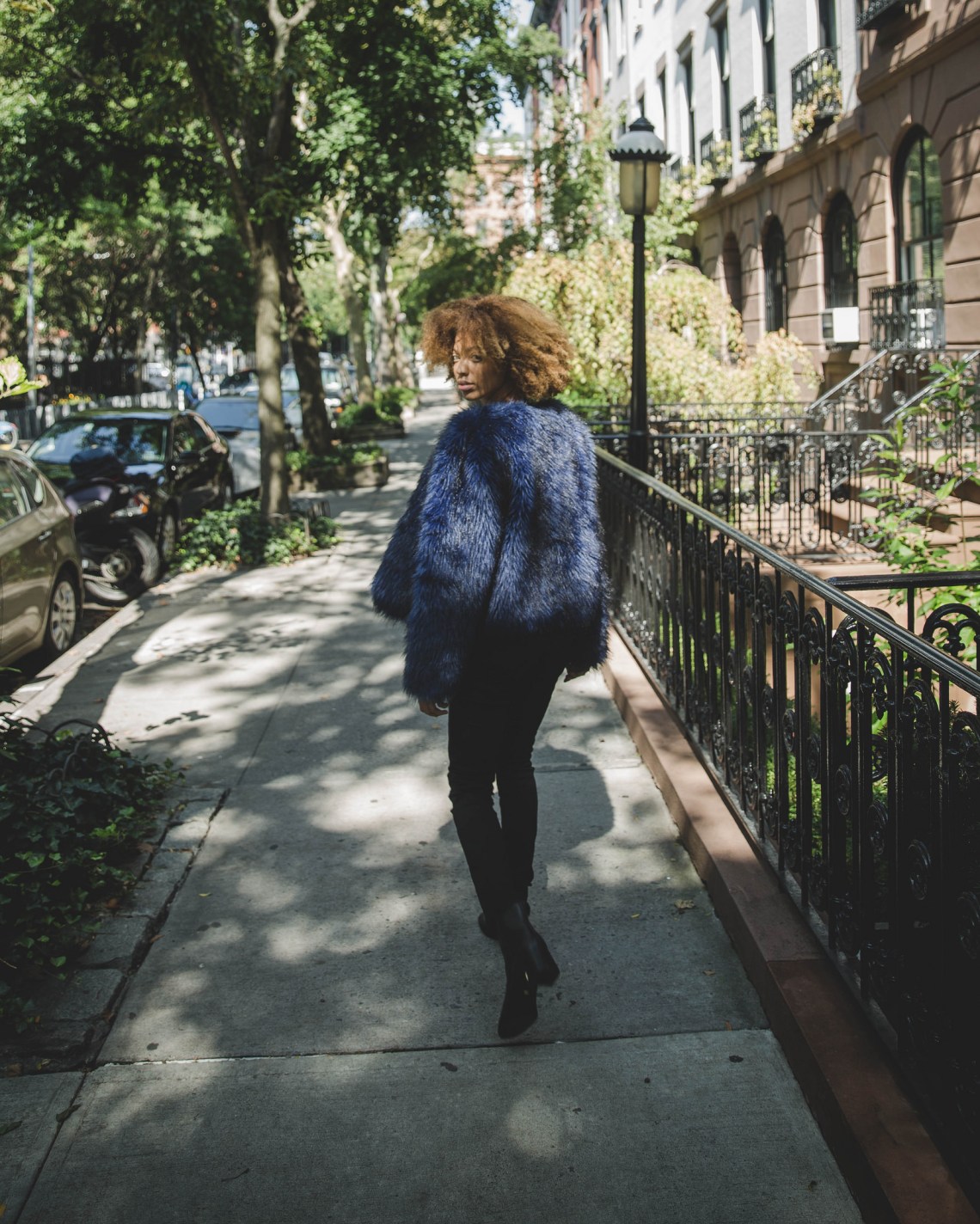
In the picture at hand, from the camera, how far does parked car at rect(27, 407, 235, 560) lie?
1250 cm

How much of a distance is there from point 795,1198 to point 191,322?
49037 millimetres

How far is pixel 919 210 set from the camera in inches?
615

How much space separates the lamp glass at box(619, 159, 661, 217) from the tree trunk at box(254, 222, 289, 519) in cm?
416

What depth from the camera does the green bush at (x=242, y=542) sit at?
1223cm

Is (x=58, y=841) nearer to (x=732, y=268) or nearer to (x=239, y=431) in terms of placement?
(x=239, y=431)

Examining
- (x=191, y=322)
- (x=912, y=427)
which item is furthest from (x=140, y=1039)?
(x=191, y=322)

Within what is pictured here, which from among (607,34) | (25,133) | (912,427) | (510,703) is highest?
(607,34)

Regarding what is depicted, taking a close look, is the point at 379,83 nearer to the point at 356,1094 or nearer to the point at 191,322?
the point at 356,1094

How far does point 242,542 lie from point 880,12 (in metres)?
9.73

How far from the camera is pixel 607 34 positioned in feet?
121

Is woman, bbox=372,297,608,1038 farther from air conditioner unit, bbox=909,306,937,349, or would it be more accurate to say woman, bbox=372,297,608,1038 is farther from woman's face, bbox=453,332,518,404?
air conditioner unit, bbox=909,306,937,349

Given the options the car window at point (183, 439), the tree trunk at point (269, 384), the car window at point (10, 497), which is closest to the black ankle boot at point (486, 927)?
the car window at point (10, 497)

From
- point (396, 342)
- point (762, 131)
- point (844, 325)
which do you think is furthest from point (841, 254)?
point (396, 342)

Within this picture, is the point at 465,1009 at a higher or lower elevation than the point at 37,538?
lower
